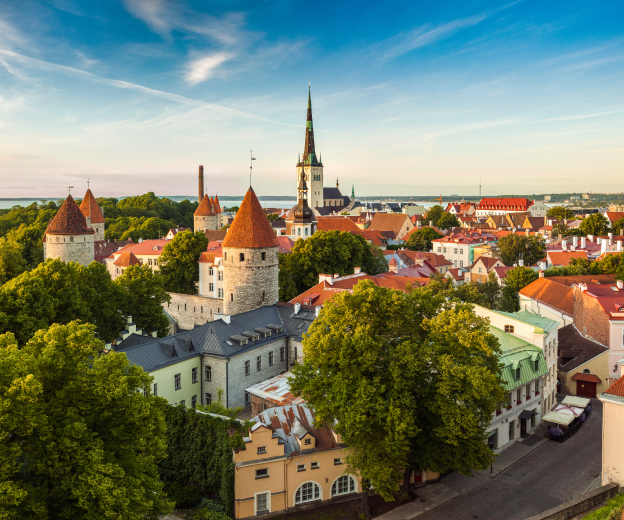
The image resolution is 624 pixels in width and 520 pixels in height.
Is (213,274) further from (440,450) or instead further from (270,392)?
(440,450)

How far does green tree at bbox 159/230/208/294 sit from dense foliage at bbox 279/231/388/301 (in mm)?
9793

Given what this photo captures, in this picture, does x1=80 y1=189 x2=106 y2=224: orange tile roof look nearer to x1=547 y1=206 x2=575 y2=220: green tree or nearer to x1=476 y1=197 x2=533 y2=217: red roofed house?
x1=547 y1=206 x2=575 y2=220: green tree

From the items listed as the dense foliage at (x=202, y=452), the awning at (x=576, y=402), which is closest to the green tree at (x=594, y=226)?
the awning at (x=576, y=402)

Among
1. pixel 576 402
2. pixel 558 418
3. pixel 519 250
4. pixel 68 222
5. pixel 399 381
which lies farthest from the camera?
pixel 519 250

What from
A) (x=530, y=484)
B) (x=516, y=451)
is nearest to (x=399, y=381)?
(x=530, y=484)

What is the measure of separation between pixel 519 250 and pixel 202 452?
5305 cm

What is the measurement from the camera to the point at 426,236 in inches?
3292

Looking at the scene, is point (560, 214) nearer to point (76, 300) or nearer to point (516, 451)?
point (516, 451)

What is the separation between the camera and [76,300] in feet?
90.1

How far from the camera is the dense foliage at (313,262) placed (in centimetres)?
4534

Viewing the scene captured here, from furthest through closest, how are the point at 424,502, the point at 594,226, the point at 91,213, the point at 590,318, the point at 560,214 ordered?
the point at 560,214
the point at 594,226
the point at 91,213
the point at 590,318
the point at 424,502

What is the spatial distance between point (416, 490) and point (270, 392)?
25.2 feet

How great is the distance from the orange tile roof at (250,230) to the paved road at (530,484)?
18.4 meters

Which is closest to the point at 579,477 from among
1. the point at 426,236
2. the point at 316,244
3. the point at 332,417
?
the point at 332,417
